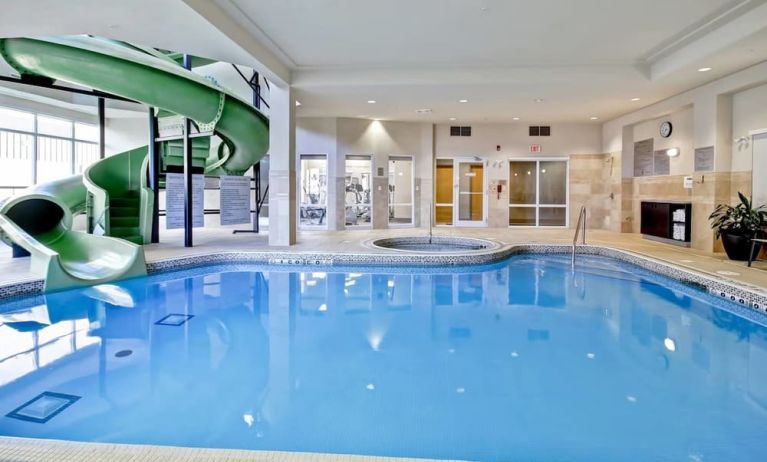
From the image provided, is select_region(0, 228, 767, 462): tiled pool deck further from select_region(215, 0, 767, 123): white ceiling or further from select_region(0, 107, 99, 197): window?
select_region(0, 107, 99, 197): window

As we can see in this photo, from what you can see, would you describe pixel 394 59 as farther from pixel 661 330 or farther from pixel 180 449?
pixel 180 449

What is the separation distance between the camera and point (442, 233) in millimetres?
10969

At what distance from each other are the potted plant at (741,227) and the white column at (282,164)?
6.88 m

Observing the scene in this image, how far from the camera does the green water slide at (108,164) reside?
5852mm

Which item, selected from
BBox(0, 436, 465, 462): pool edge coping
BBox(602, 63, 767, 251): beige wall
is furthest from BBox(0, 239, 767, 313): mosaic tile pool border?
BBox(0, 436, 465, 462): pool edge coping

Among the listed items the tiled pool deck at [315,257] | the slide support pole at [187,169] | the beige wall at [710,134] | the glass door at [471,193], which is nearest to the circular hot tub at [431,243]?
the tiled pool deck at [315,257]

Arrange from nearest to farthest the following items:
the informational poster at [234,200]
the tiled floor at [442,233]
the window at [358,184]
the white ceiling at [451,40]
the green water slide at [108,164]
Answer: the white ceiling at [451,40], the green water slide at [108,164], the tiled floor at [442,233], the informational poster at [234,200], the window at [358,184]

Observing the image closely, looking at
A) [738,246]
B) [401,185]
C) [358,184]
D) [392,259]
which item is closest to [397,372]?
[392,259]

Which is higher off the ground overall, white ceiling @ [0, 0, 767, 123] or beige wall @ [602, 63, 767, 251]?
white ceiling @ [0, 0, 767, 123]

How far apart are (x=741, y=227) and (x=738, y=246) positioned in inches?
10.8

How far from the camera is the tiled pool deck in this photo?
1782mm

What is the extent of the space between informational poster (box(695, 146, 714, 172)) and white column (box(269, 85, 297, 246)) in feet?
23.0

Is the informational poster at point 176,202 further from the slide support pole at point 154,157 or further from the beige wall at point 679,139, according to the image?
the beige wall at point 679,139

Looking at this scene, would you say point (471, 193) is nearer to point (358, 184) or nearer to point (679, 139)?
point (358, 184)
